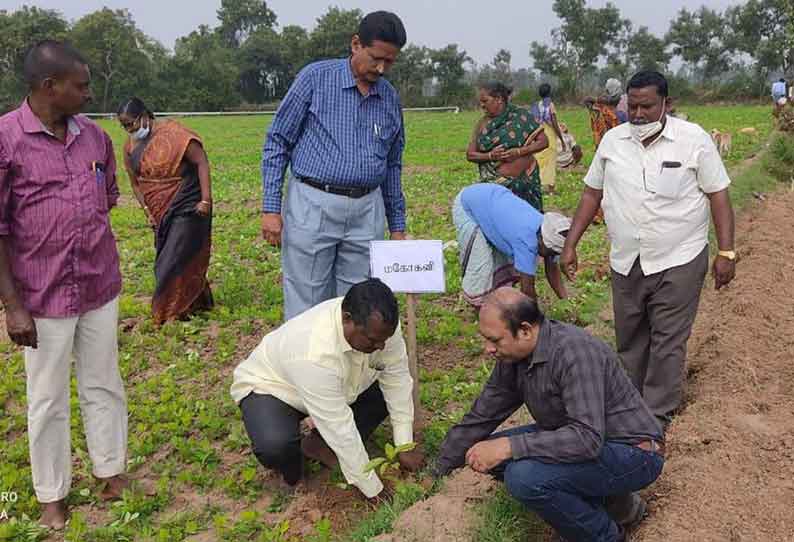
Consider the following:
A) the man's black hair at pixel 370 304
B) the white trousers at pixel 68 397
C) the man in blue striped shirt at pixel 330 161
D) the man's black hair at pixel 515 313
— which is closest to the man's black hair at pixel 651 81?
the man in blue striped shirt at pixel 330 161

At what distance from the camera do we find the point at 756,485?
3.27 metres

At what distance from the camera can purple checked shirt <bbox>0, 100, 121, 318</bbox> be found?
3.07 metres

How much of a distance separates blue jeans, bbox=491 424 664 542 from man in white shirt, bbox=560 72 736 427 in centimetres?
111

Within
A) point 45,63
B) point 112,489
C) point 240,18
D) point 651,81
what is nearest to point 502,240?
point 651,81

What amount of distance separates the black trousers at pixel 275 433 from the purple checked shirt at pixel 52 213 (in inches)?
33.7

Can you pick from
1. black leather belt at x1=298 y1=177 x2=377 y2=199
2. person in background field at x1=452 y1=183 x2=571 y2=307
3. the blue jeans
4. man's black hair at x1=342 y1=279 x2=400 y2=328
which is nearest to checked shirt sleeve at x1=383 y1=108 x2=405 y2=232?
black leather belt at x1=298 y1=177 x2=377 y2=199

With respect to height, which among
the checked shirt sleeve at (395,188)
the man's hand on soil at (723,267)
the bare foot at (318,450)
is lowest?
the bare foot at (318,450)

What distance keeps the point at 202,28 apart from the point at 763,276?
74.7 m

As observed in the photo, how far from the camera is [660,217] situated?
3791mm

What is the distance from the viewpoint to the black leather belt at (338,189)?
389 centimetres

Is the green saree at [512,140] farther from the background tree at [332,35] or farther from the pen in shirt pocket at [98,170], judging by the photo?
the background tree at [332,35]

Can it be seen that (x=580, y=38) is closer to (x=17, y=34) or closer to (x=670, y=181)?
(x=17, y=34)

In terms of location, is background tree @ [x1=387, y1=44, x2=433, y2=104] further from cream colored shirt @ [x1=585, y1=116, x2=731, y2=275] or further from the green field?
cream colored shirt @ [x1=585, y1=116, x2=731, y2=275]

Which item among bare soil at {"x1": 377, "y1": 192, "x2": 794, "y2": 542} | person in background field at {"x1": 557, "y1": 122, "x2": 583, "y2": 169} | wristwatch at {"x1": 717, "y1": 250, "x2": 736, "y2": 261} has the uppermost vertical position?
wristwatch at {"x1": 717, "y1": 250, "x2": 736, "y2": 261}
